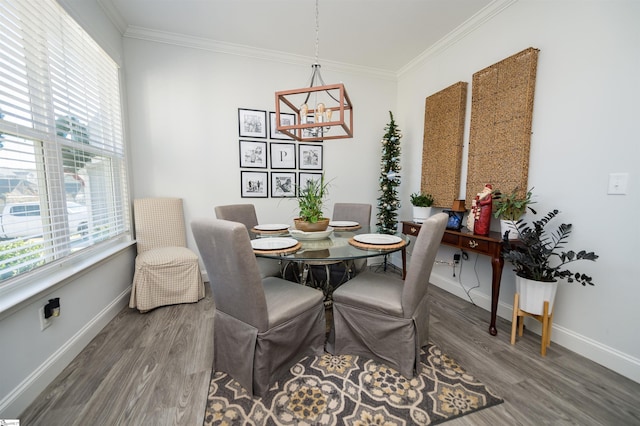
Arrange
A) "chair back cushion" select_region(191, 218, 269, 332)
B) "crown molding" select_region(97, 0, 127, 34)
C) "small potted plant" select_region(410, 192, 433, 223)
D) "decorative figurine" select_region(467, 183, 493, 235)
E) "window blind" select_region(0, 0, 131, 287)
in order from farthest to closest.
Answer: "small potted plant" select_region(410, 192, 433, 223) → "crown molding" select_region(97, 0, 127, 34) → "decorative figurine" select_region(467, 183, 493, 235) → "window blind" select_region(0, 0, 131, 287) → "chair back cushion" select_region(191, 218, 269, 332)

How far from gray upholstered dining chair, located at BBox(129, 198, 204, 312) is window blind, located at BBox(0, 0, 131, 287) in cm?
28

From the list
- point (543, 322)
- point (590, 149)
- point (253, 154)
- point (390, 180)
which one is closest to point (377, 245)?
point (543, 322)

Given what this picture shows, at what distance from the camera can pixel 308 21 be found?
8.09ft

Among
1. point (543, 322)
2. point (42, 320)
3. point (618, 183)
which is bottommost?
point (543, 322)

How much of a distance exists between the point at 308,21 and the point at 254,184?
185 cm

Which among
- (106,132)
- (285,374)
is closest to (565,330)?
(285,374)

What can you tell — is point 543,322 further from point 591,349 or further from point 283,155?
point 283,155

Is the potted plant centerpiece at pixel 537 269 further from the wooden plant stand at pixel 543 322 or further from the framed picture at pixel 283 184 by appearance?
the framed picture at pixel 283 184

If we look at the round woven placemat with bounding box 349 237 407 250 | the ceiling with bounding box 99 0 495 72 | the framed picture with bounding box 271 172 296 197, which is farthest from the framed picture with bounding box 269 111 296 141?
the round woven placemat with bounding box 349 237 407 250

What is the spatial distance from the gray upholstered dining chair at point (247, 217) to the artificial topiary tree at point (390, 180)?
162cm

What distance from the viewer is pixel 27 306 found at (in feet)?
4.26

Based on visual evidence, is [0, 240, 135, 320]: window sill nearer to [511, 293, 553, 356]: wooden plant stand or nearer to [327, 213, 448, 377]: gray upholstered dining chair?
[327, 213, 448, 377]: gray upholstered dining chair

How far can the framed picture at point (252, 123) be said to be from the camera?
3.01 metres

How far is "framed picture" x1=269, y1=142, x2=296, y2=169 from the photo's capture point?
10.4ft
